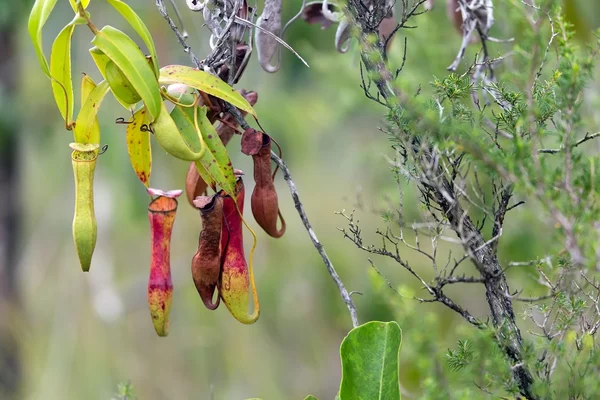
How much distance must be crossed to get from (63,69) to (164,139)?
A: 0.52ft

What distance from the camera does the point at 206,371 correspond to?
3.96 meters

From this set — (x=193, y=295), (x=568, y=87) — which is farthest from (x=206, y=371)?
(x=568, y=87)

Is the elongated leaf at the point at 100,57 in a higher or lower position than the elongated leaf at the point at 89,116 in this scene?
higher

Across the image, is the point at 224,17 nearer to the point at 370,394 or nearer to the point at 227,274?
the point at 227,274

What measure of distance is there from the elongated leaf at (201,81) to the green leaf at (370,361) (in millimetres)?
318

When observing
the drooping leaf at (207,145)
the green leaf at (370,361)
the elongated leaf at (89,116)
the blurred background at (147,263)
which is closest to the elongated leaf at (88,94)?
the elongated leaf at (89,116)

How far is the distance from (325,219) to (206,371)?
4.00 ft

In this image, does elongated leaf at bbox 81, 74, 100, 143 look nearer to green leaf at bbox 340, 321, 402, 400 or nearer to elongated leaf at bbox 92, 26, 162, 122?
elongated leaf at bbox 92, 26, 162, 122

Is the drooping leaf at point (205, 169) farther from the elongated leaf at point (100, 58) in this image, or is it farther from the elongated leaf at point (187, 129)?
the elongated leaf at point (100, 58)

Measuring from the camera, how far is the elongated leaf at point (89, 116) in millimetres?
781

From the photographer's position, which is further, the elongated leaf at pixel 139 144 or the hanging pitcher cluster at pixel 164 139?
the elongated leaf at pixel 139 144

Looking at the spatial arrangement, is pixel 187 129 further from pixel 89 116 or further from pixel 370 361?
pixel 370 361

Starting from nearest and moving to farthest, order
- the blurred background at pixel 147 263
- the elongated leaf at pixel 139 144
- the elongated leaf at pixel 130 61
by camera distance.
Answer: the elongated leaf at pixel 130 61 → the elongated leaf at pixel 139 144 → the blurred background at pixel 147 263

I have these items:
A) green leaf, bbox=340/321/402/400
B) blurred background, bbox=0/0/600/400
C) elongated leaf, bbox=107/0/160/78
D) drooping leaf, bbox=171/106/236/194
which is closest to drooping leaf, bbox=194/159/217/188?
drooping leaf, bbox=171/106/236/194
